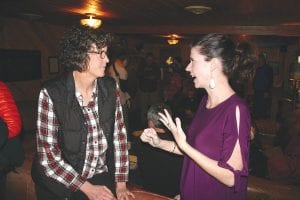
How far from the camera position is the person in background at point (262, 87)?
8555 millimetres

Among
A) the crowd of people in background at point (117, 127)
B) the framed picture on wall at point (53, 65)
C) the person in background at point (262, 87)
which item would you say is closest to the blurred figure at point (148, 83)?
the framed picture on wall at point (53, 65)

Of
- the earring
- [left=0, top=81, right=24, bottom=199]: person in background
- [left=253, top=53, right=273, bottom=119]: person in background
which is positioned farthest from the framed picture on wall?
the earring

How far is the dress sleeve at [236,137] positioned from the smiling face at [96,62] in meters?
0.92

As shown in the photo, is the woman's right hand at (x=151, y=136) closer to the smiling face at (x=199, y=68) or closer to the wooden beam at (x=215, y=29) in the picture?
the smiling face at (x=199, y=68)

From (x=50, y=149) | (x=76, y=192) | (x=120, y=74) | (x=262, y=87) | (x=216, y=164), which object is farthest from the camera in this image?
(x=262, y=87)

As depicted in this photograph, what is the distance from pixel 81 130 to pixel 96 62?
0.48m

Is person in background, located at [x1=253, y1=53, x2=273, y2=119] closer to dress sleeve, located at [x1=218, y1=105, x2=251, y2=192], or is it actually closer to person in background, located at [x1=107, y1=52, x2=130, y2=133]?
person in background, located at [x1=107, y1=52, x2=130, y2=133]

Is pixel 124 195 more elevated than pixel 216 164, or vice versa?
pixel 216 164

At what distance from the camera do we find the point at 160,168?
8.54 feet

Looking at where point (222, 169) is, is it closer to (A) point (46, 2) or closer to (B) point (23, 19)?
(A) point (46, 2)

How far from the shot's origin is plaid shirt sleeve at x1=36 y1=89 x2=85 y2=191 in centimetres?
174

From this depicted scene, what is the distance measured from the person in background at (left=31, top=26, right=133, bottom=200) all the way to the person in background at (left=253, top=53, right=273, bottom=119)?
7.52m

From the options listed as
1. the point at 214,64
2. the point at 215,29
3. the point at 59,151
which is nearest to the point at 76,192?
the point at 59,151

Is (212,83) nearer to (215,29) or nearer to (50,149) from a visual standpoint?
(50,149)
